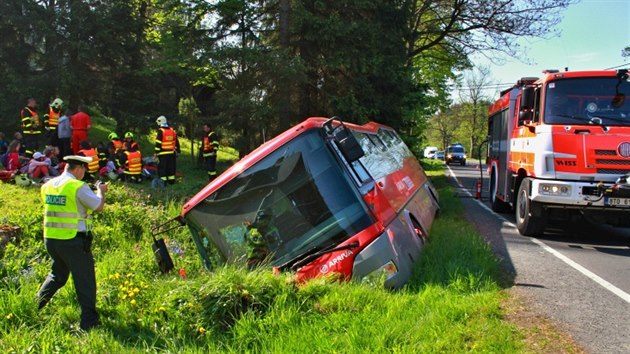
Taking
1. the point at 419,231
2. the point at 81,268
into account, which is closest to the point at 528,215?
the point at 419,231

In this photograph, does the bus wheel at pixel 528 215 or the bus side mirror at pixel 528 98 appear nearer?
the bus wheel at pixel 528 215

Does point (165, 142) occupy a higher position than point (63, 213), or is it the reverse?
point (165, 142)

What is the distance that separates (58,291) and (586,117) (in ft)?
26.4

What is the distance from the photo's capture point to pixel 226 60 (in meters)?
13.9

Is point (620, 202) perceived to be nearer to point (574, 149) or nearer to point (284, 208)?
point (574, 149)

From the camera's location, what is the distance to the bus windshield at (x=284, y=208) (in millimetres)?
5344

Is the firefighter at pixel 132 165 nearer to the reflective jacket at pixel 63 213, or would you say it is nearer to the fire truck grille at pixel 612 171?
the reflective jacket at pixel 63 213

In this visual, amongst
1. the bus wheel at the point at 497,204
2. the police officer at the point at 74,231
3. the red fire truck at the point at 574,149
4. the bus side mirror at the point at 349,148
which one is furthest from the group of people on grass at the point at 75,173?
the bus wheel at the point at 497,204

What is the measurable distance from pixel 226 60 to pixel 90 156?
4.38m

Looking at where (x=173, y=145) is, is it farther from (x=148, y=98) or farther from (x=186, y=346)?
(x=186, y=346)

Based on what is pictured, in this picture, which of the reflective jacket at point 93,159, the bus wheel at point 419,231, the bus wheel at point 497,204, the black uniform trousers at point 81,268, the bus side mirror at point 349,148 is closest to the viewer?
A: the black uniform trousers at point 81,268

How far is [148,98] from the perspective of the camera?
18891 mm

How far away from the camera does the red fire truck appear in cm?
771

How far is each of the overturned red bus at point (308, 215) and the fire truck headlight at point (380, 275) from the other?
1 cm
